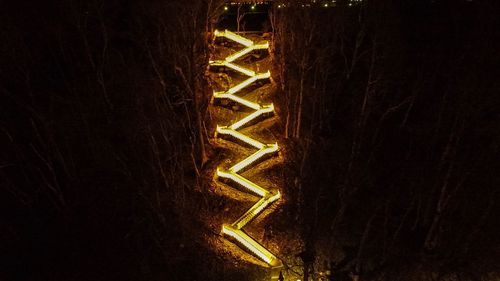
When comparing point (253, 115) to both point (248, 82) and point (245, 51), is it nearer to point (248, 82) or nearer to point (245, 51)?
point (248, 82)

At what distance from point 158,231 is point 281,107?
8.28 meters

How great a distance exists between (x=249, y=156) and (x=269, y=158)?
0.94m

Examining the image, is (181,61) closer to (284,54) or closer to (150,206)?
(284,54)

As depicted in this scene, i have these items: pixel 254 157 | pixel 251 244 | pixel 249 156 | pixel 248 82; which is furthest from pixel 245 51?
pixel 251 244

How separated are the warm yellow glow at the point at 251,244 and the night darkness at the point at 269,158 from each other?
29 cm

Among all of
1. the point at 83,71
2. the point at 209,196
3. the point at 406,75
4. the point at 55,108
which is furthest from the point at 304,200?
the point at 83,71

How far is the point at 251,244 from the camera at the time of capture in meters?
12.1

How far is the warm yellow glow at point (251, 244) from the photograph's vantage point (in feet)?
38.2

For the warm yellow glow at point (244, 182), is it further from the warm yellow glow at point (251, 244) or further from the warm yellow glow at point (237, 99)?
the warm yellow glow at point (237, 99)

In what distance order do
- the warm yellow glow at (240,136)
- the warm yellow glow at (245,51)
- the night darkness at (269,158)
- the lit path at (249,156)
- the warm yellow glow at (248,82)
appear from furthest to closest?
the warm yellow glow at (245,51) < the warm yellow glow at (248,82) < the warm yellow glow at (240,136) < the lit path at (249,156) < the night darkness at (269,158)

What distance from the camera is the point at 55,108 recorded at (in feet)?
60.7

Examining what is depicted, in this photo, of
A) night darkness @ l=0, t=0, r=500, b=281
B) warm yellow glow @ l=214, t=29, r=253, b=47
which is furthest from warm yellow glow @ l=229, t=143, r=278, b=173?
warm yellow glow @ l=214, t=29, r=253, b=47

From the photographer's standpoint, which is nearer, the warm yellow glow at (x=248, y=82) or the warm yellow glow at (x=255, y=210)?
the warm yellow glow at (x=255, y=210)

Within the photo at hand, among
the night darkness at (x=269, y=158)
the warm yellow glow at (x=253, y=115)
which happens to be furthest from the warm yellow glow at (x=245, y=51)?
the warm yellow glow at (x=253, y=115)
